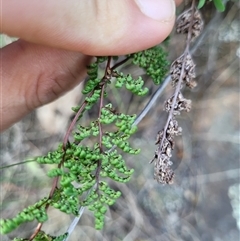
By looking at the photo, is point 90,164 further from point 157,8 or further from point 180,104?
point 157,8

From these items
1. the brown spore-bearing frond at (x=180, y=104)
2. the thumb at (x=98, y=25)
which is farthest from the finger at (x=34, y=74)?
the brown spore-bearing frond at (x=180, y=104)

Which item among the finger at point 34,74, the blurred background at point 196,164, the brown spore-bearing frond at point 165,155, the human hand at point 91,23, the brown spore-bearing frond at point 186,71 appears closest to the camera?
the human hand at point 91,23

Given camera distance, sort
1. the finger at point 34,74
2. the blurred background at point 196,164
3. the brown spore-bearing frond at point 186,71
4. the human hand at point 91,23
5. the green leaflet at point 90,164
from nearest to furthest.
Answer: the green leaflet at point 90,164
the human hand at point 91,23
the brown spore-bearing frond at point 186,71
the finger at point 34,74
the blurred background at point 196,164

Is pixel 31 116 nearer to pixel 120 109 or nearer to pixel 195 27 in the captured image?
pixel 120 109

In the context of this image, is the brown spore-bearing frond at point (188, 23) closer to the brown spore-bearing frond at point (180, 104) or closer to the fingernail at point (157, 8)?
the fingernail at point (157, 8)

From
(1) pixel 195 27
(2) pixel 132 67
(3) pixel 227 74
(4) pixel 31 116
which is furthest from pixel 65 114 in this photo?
(1) pixel 195 27

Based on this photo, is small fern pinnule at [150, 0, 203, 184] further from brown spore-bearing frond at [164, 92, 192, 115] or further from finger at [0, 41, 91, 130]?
finger at [0, 41, 91, 130]

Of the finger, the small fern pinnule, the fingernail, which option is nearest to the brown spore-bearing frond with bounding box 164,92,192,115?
the small fern pinnule
